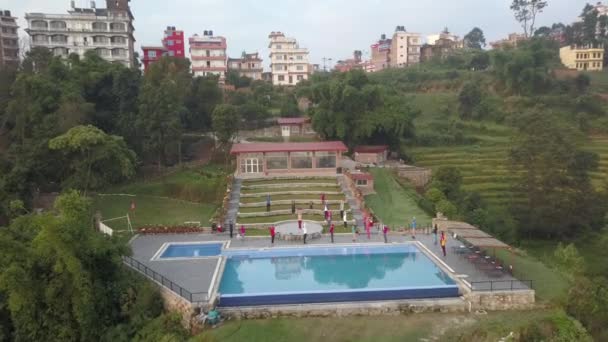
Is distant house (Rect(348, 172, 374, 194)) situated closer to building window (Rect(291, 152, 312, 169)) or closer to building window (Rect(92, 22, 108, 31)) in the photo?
building window (Rect(291, 152, 312, 169))

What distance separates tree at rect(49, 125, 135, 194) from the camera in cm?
2347

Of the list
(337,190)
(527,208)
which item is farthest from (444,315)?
(527,208)

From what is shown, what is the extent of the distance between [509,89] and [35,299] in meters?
56.9

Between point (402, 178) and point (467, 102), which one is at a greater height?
point (467, 102)

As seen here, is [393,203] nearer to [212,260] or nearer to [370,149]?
[370,149]

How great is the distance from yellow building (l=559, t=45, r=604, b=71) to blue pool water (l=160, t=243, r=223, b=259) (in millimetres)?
66023

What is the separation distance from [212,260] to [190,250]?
2046 millimetres

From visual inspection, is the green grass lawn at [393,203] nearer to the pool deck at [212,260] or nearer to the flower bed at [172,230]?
the pool deck at [212,260]

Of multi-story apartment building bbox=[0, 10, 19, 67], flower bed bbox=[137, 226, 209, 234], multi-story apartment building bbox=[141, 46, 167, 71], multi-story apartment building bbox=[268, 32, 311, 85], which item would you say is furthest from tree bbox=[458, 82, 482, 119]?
multi-story apartment building bbox=[0, 10, 19, 67]

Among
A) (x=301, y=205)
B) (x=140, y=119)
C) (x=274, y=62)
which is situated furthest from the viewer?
(x=274, y=62)

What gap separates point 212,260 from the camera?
62.4 feet

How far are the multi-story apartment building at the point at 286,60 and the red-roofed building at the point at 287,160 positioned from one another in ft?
139

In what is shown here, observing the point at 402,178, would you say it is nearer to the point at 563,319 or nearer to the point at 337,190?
the point at 337,190

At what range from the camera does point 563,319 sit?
13.7 m
